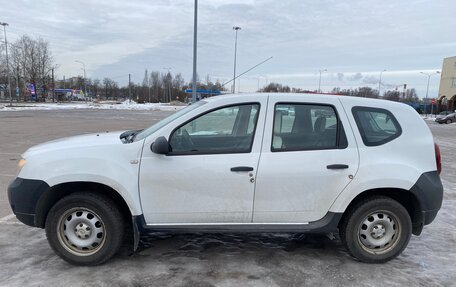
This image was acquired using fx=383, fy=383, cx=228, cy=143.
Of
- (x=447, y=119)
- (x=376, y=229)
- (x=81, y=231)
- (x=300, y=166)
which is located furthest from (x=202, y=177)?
(x=447, y=119)

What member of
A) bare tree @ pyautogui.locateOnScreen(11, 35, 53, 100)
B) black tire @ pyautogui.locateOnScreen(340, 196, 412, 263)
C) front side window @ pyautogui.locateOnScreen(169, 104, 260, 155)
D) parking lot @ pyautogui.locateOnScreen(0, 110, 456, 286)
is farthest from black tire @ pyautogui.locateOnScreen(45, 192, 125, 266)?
bare tree @ pyautogui.locateOnScreen(11, 35, 53, 100)

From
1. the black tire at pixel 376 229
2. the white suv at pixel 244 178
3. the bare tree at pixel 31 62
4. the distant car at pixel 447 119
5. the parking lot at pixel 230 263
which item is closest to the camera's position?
the parking lot at pixel 230 263

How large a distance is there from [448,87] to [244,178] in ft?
278

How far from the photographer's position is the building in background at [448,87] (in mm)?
74312

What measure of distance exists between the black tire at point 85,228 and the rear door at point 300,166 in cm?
146

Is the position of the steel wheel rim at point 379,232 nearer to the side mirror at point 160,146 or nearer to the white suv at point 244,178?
the white suv at point 244,178

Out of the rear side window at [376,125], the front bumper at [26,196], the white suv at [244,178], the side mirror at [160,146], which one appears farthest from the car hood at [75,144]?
the rear side window at [376,125]

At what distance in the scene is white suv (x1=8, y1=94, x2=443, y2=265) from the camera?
3.79 m

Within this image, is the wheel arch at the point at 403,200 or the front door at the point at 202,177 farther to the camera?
the wheel arch at the point at 403,200

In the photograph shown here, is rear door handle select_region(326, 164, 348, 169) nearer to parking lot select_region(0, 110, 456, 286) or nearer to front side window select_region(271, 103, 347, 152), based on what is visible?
front side window select_region(271, 103, 347, 152)

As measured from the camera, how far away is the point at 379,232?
4.12m

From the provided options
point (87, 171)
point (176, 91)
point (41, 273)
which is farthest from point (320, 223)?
point (176, 91)

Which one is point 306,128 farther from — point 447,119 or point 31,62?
point 31,62

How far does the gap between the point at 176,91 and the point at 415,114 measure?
384ft
